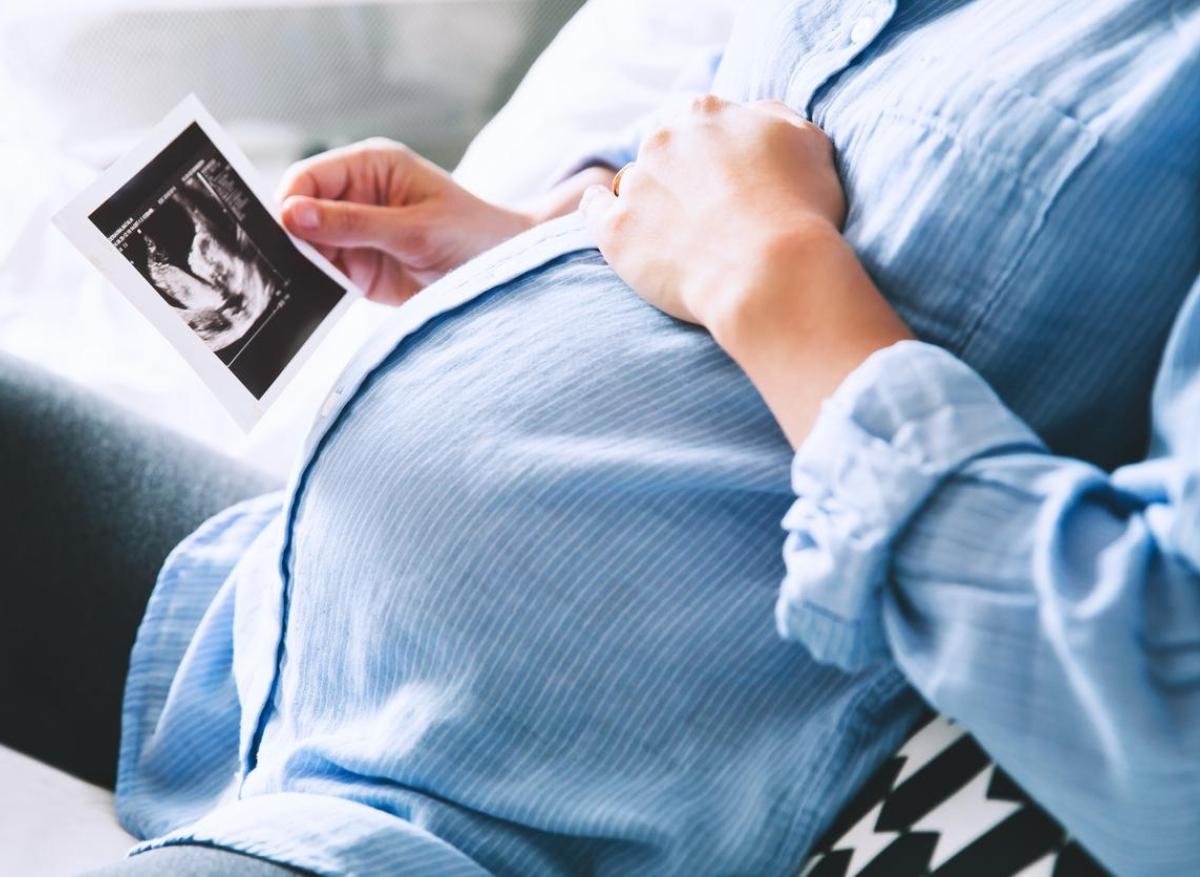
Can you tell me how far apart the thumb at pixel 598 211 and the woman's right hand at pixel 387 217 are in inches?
7.7

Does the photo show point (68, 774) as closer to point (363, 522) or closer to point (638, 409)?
point (363, 522)

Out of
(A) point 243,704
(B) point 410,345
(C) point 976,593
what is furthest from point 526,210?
(C) point 976,593

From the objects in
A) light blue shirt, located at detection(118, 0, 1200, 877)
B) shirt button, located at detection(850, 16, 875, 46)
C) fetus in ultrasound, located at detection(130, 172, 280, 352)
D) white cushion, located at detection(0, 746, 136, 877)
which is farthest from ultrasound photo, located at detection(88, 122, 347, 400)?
shirt button, located at detection(850, 16, 875, 46)

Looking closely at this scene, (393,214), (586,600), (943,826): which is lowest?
(943,826)

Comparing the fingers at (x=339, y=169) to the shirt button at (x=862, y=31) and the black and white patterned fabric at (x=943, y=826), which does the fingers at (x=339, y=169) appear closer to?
the shirt button at (x=862, y=31)

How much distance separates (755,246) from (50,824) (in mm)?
529

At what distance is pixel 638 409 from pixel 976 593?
0.20 meters

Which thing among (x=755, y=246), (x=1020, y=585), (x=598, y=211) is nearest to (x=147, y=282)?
(x=598, y=211)

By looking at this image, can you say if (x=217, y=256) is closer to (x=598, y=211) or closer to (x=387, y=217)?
(x=387, y=217)

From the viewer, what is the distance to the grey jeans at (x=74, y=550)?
0.80 meters

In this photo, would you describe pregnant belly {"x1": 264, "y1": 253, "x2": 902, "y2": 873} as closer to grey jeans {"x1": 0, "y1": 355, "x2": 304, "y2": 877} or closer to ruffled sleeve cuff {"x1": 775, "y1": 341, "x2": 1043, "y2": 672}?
→ ruffled sleeve cuff {"x1": 775, "y1": 341, "x2": 1043, "y2": 672}

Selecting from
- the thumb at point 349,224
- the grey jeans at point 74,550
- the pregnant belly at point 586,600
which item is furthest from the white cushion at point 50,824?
the thumb at point 349,224

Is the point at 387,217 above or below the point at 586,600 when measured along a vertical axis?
above

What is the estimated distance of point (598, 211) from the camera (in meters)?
0.67
